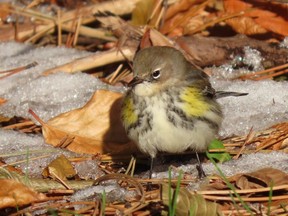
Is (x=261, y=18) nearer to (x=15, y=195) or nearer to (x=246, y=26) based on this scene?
(x=246, y=26)

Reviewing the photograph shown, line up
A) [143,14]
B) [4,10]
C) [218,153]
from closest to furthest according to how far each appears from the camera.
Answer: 1. [218,153]
2. [143,14]
3. [4,10]

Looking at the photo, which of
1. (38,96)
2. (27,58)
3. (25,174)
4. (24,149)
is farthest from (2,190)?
(27,58)

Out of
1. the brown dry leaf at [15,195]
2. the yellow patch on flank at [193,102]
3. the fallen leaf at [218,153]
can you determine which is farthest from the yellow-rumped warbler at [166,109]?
the brown dry leaf at [15,195]

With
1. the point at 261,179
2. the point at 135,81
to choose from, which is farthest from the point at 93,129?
the point at 261,179

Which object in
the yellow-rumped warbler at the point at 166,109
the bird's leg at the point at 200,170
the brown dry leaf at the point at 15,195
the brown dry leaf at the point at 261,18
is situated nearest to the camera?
the brown dry leaf at the point at 15,195

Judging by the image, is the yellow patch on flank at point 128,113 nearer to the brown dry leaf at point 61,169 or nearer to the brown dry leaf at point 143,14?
the brown dry leaf at point 61,169

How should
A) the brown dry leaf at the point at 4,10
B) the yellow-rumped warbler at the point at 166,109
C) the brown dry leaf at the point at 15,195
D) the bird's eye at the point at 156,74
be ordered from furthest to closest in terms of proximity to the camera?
the brown dry leaf at the point at 4,10, the bird's eye at the point at 156,74, the yellow-rumped warbler at the point at 166,109, the brown dry leaf at the point at 15,195
